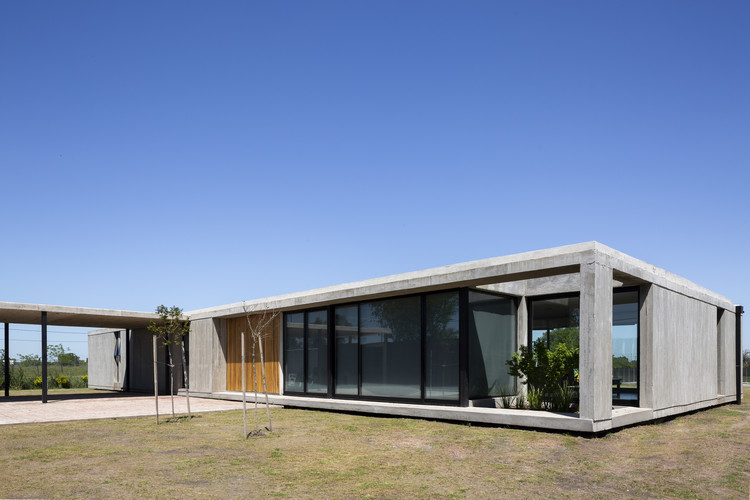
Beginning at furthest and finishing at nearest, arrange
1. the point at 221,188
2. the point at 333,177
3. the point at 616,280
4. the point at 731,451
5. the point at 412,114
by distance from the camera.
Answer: the point at 333,177 < the point at 221,188 < the point at 412,114 < the point at 616,280 < the point at 731,451

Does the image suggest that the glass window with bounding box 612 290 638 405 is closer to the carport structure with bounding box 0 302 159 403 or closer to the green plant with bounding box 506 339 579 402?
the green plant with bounding box 506 339 579 402

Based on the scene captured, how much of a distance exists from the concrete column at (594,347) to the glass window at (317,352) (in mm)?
7809

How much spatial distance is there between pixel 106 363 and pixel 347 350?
60.6ft

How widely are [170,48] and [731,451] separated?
45.3ft

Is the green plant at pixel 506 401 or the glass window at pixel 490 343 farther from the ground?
the glass window at pixel 490 343

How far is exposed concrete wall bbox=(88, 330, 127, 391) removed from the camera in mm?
26578

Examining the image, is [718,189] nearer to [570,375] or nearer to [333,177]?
[570,375]

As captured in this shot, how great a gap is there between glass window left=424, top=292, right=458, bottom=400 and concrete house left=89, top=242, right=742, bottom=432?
1.0 inches

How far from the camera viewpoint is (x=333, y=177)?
1855cm

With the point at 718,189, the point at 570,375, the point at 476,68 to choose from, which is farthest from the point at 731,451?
the point at 476,68

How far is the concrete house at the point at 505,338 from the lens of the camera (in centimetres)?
982

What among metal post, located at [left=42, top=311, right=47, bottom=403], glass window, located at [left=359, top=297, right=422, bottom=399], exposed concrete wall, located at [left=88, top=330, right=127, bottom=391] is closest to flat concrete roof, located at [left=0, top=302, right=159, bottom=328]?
metal post, located at [left=42, top=311, right=47, bottom=403]

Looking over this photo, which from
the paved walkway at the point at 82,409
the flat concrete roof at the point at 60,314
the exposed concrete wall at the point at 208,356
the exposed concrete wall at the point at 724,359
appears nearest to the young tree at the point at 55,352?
the flat concrete roof at the point at 60,314

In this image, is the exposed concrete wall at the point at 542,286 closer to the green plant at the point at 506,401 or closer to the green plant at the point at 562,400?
the green plant at the point at 506,401
